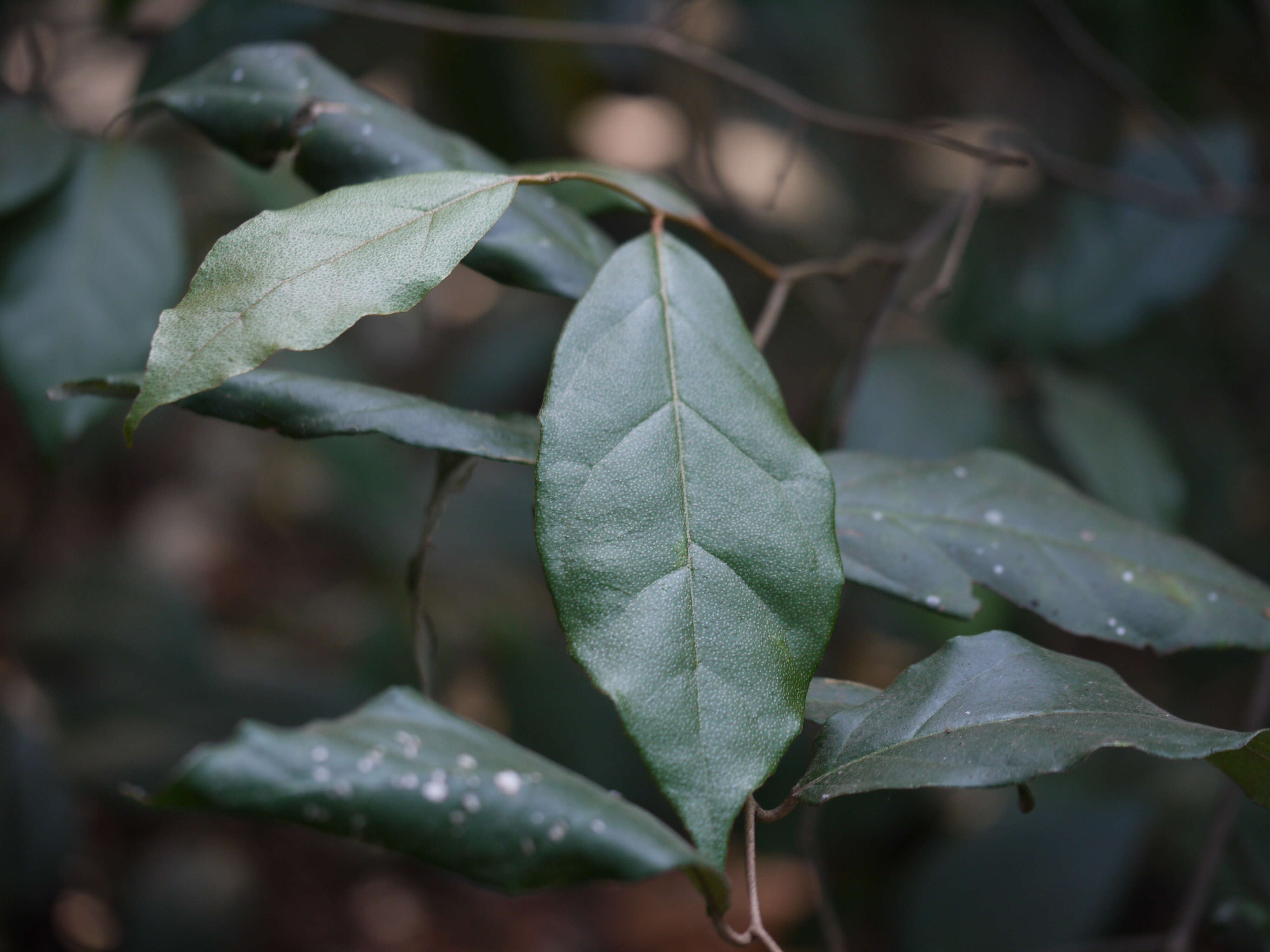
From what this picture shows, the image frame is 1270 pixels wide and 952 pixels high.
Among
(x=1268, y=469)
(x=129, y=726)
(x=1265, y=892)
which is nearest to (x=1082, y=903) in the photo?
(x=1265, y=892)

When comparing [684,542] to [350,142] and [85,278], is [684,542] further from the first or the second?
[85,278]

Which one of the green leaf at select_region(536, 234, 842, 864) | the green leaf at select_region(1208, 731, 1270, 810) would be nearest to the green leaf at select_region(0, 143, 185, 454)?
the green leaf at select_region(536, 234, 842, 864)

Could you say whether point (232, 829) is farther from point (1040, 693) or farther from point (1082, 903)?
point (1040, 693)

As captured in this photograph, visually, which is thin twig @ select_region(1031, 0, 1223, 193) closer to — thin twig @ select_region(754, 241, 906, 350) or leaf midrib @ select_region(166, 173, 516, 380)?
thin twig @ select_region(754, 241, 906, 350)

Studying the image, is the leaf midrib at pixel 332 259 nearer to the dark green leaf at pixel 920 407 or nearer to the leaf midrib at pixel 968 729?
the leaf midrib at pixel 968 729

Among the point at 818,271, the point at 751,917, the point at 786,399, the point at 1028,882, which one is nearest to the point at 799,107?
the point at 818,271

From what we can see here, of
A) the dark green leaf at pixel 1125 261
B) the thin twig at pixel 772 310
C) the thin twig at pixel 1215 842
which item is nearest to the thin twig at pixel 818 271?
the thin twig at pixel 772 310
